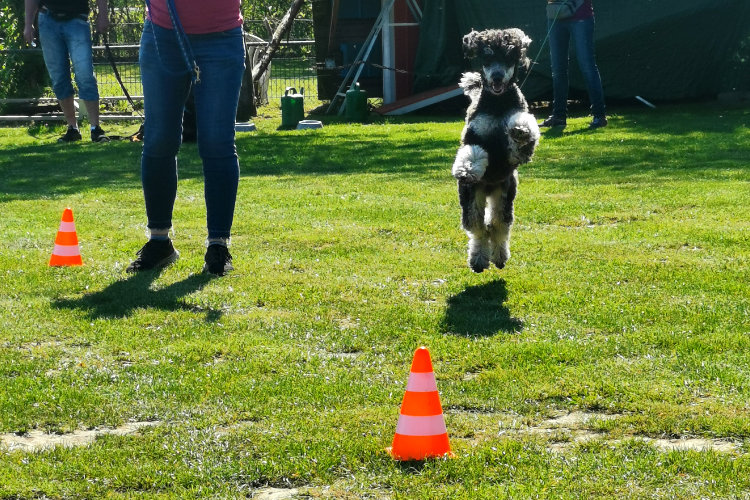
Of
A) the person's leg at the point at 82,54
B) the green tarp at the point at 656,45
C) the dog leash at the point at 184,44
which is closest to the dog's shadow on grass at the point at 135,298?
the dog leash at the point at 184,44

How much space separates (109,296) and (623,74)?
39.2ft

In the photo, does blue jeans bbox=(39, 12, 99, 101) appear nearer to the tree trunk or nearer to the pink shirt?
the tree trunk

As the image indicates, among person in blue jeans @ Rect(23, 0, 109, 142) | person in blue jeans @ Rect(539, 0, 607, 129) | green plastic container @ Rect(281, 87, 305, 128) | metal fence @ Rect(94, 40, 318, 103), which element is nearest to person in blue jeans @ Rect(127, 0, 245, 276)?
person in blue jeans @ Rect(23, 0, 109, 142)

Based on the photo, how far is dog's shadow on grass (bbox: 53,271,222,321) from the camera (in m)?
5.95

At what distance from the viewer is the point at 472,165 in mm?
6645

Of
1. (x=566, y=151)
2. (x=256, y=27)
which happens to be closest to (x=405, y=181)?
(x=566, y=151)

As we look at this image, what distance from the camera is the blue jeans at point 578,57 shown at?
13609 mm

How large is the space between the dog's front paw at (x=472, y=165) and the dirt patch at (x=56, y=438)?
3018 millimetres

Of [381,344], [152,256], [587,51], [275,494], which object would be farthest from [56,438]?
[587,51]

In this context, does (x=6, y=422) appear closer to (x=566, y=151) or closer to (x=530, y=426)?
(x=530, y=426)

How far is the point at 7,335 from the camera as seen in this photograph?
5500 mm

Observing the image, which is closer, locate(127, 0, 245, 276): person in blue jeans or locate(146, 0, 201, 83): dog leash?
locate(146, 0, 201, 83): dog leash

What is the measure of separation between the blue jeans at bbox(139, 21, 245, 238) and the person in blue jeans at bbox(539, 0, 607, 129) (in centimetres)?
776

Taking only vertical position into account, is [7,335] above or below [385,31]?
below
